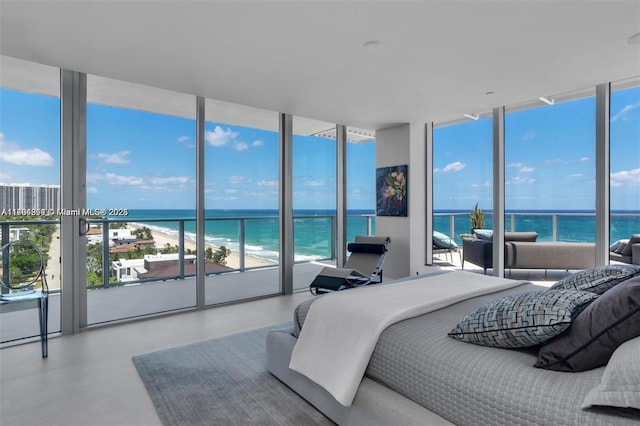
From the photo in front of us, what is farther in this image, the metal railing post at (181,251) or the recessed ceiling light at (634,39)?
the metal railing post at (181,251)

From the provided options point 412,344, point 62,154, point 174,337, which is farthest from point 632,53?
point 62,154

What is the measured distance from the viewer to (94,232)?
12.6ft

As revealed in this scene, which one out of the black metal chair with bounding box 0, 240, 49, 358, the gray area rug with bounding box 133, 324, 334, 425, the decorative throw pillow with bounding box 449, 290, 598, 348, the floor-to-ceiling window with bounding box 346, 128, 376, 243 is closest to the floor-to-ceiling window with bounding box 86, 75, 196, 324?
the black metal chair with bounding box 0, 240, 49, 358

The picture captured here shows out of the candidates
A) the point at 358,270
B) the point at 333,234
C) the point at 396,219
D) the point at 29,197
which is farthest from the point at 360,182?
the point at 29,197

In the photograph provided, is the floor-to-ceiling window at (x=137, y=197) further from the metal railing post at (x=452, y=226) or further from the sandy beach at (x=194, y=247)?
the metal railing post at (x=452, y=226)

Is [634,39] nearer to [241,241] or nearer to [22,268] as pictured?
[241,241]

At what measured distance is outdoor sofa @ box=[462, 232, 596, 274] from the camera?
4632 millimetres

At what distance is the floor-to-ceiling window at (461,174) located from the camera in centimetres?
527

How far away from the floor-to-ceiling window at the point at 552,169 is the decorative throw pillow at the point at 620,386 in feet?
12.3

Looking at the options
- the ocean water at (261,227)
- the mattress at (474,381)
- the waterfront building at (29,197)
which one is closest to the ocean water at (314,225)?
the ocean water at (261,227)

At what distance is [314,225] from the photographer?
5746 mm

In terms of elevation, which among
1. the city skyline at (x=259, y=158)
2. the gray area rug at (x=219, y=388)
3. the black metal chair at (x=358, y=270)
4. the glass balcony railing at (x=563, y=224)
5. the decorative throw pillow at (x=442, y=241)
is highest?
the city skyline at (x=259, y=158)

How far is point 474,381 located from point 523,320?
349mm

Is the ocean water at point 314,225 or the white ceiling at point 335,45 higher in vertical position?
the white ceiling at point 335,45
